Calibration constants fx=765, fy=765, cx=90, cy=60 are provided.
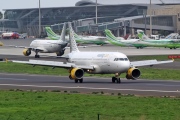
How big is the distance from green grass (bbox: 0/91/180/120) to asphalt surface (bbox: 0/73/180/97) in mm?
4914

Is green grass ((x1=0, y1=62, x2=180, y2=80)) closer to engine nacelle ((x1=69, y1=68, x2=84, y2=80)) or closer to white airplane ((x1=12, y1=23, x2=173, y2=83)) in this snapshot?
white airplane ((x1=12, y1=23, x2=173, y2=83))

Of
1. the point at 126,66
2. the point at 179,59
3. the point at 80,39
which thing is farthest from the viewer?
the point at 80,39

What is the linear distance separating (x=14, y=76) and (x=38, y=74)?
16.6 ft

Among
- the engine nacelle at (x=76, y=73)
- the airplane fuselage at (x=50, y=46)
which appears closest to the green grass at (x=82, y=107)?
the engine nacelle at (x=76, y=73)

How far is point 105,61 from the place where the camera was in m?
72.5

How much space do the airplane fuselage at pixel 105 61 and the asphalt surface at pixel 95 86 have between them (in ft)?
4.57

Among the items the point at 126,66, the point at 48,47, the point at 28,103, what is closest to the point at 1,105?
the point at 28,103

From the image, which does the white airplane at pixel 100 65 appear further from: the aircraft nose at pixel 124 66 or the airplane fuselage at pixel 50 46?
the airplane fuselage at pixel 50 46

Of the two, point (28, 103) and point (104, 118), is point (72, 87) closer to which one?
point (28, 103)

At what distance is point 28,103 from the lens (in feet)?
167

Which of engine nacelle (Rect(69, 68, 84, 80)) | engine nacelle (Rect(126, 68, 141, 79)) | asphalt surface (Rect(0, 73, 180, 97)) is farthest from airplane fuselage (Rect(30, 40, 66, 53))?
engine nacelle (Rect(126, 68, 141, 79))

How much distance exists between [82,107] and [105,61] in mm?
24525

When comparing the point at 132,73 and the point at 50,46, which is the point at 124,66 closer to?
the point at 132,73

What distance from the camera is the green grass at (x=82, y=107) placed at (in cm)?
4284
